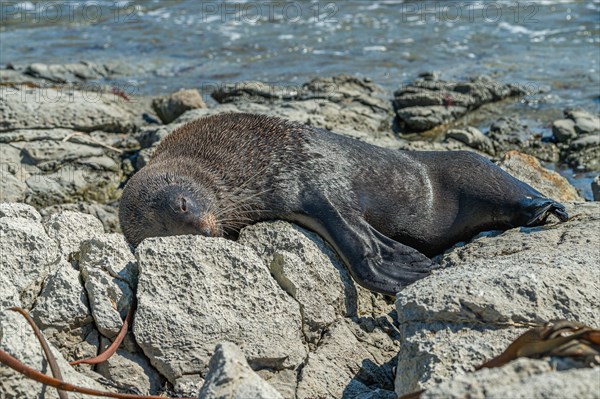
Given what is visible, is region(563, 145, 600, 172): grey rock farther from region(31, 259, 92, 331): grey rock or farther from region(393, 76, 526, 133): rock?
region(31, 259, 92, 331): grey rock

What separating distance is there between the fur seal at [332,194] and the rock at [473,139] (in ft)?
12.0

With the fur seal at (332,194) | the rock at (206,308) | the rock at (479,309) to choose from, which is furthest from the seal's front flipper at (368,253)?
Result: the rock at (479,309)

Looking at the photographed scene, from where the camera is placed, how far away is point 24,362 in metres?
4.19

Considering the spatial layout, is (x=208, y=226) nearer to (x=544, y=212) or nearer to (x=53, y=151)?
(x=544, y=212)

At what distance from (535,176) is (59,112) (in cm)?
593

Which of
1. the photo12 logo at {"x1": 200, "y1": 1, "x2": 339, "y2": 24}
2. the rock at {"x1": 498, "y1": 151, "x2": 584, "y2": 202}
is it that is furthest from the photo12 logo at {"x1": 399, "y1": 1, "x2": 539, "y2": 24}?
the rock at {"x1": 498, "y1": 151, "x2": 584, "y2": 202}

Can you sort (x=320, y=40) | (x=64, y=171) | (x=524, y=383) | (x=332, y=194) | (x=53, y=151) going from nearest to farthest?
(x=524, y=383) → (x=332, y=194) → (x=64, y=171) → (x=53, y=151) → (x=320, y=40)

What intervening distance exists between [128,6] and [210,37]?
5.26m

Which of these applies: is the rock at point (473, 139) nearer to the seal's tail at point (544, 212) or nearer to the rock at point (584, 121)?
the rock at point (584, 121)

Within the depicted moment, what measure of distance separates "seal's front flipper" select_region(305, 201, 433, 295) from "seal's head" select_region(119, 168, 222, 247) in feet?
2.54

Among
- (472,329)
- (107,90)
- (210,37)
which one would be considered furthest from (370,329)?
(210,37)

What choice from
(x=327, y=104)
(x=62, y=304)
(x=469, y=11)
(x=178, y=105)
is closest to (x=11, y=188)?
(x=178, y=105)

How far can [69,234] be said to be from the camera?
5.61 m

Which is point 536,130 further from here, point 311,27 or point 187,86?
point 311,27
